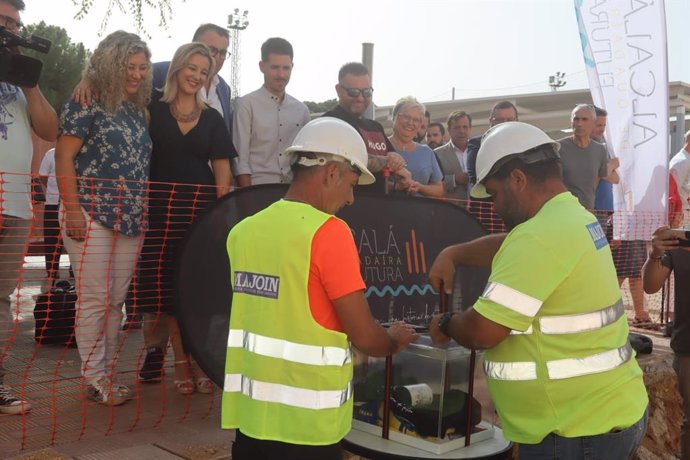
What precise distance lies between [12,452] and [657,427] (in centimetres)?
587

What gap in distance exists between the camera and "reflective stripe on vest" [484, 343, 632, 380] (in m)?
2.66

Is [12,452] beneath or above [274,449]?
beneath

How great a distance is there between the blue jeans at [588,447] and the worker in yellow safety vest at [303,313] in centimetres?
71

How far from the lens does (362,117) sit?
5.86m

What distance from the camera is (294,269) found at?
2.43 m

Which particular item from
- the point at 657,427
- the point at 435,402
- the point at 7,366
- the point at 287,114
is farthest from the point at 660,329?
the point at 7,366

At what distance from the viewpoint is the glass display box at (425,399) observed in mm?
3082

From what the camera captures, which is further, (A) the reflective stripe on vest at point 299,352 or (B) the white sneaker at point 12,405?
(B) the white sneaker at point 12,405

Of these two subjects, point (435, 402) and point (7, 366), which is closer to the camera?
point (435, 402)

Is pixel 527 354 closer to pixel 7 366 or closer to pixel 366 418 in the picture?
pixel 366 418

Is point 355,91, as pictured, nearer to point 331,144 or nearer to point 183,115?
point 183,115

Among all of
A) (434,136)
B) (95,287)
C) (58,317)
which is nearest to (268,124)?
(95,287)

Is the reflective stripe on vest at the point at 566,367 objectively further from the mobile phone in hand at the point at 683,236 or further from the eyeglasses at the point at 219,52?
the eyeglasses at the point at 219,52

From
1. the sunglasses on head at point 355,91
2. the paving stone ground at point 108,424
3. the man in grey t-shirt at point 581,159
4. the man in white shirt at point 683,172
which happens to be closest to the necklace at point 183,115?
the sunglasses on head at point 355,91
